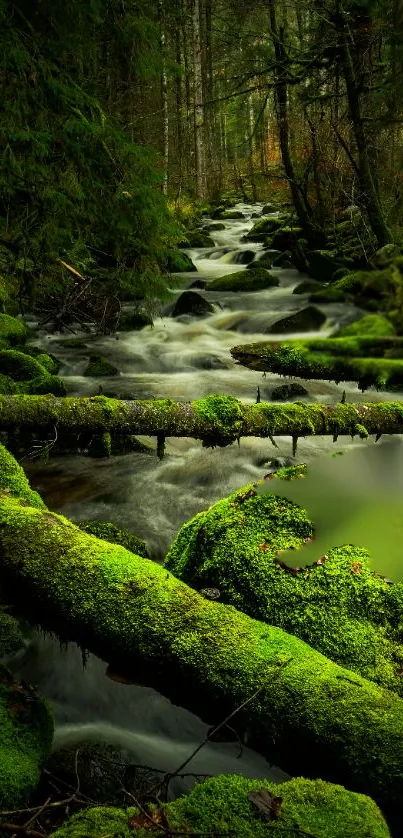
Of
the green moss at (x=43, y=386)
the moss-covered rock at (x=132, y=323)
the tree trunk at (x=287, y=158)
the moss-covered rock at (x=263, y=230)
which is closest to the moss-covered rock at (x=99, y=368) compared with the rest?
the moss-covered rock at (x=132, y=323)

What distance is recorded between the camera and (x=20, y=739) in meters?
2.78

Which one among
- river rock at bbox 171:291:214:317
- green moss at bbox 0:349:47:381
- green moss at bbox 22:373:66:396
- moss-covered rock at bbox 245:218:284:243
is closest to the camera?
green moss at bbox 22:373:66:396

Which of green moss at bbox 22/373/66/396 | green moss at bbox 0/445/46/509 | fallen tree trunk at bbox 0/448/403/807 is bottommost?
fallen tree trunk at bbox 0/448/403/807

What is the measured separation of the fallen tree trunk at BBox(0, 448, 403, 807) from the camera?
7.99ft

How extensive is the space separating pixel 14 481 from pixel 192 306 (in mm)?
9657

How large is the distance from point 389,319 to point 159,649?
2.26 meters

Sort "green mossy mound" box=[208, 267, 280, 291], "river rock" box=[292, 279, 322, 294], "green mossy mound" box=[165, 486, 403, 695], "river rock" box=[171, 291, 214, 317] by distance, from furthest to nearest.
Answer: "green mossy mound" box=[208, 267, 280, 291], "river rock" box=[171, 291, 214, 317], "green mossy mound" box=[165, 486, 403, 695], "river rock" box=[292, 279, 322, 294]

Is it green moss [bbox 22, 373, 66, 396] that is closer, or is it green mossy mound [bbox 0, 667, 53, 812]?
green mossy mound [bbox 0, 667, 53, 812]

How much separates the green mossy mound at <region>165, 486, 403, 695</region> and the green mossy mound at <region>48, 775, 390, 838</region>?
82 centimetres

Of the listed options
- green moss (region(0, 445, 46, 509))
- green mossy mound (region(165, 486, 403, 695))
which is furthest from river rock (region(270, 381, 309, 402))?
green moss (region(0, 445, 46, 509))

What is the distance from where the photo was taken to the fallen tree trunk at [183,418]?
4750 mm

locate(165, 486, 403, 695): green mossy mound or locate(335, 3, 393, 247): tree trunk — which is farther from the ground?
locate(335, 3, 393, 247): tree trunk

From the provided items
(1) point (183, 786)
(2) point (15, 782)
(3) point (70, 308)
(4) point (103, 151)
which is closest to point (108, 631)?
(2) point (15, 782)

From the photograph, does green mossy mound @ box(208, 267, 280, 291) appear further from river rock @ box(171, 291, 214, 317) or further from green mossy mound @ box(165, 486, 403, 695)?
green mossy mound @ box(165, 486, 403, 695)
